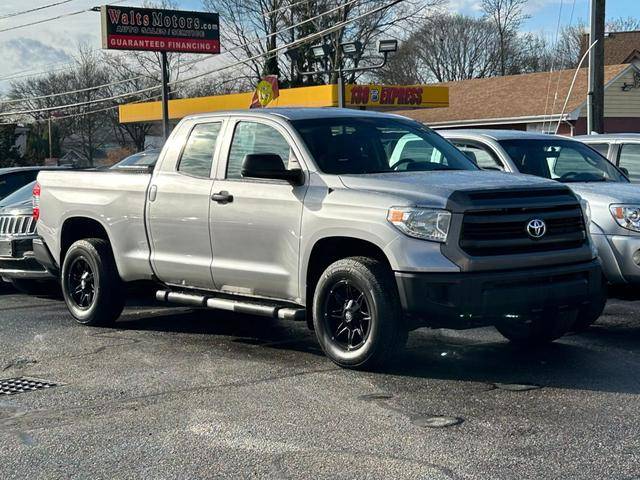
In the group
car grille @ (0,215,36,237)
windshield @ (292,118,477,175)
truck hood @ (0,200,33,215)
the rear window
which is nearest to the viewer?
windshield @ (292,118,477,175)

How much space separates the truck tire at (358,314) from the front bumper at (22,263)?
200 inches

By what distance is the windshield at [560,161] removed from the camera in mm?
10023

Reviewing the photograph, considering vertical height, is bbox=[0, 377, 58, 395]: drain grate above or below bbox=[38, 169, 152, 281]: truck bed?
below

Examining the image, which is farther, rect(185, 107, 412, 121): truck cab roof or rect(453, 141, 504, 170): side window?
rect(453, 141, 504, 170): side window

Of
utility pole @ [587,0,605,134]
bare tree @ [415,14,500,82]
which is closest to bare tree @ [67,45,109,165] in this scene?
bare tree @ [415,14,500,82]

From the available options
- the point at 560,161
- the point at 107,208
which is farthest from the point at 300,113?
the point at 560,161

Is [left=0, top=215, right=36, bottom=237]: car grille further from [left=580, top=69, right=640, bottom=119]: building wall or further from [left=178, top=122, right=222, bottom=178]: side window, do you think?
[left=580, top=69, right=640, bottom=119]: building wall

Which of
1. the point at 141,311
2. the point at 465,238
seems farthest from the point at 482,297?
the point at 141,311

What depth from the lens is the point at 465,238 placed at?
261 inches

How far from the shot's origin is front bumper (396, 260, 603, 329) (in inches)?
257

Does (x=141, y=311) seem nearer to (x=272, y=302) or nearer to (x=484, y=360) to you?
(x=272, y=302)

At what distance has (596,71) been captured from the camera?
20.9 meters

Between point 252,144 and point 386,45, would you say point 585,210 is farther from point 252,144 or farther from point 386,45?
point 386,45

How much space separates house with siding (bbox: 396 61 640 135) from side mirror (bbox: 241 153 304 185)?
2840 cm
